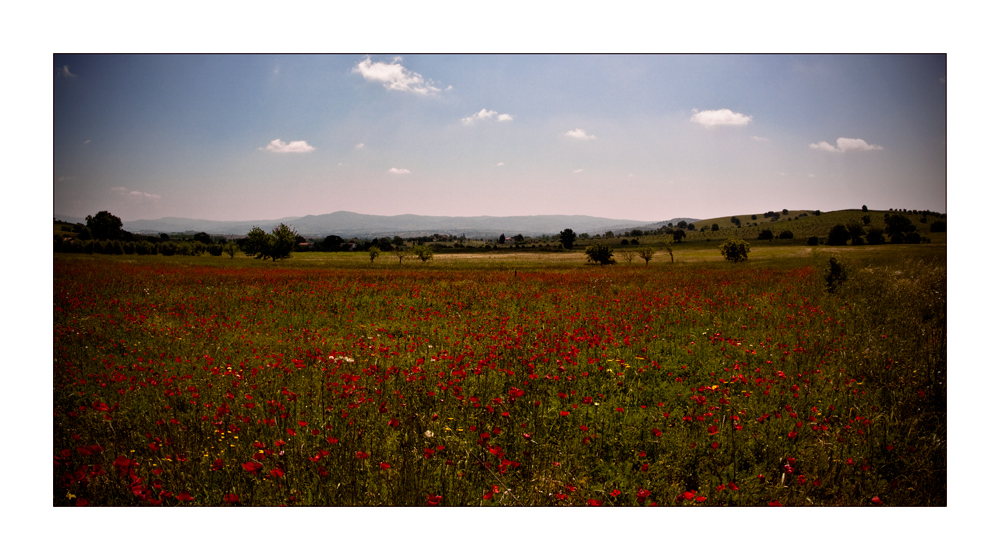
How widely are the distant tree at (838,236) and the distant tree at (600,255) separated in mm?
15445

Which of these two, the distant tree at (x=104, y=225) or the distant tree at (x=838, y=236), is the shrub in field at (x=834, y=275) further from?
the distant tree at (x=104, y=225)

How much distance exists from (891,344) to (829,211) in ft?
7.37

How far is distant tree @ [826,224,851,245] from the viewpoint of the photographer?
7270mm

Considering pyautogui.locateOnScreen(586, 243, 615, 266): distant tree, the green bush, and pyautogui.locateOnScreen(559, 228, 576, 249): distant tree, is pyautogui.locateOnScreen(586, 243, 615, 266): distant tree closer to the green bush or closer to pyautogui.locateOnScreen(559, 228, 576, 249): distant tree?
the green bush

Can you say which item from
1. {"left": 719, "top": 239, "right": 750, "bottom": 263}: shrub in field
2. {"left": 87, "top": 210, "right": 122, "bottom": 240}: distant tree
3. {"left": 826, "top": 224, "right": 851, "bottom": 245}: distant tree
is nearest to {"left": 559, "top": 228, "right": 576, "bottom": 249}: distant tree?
{"left": 719, "top": 239, "right": 750, "bottom": 263}: shrub in field

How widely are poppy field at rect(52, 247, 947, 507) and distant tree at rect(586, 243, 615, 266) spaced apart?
16305 mm

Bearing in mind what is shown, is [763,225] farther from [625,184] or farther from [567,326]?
[567,326]

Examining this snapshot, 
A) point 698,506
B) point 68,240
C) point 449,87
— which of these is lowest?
point 698,506

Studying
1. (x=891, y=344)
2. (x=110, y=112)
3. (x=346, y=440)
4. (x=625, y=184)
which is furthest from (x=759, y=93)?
(x=110, y=112)

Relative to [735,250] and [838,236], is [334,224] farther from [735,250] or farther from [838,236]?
[735,250]

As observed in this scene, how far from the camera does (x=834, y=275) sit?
7809 mm

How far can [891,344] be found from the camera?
18.3 feet

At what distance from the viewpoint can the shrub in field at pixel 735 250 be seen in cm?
1295
